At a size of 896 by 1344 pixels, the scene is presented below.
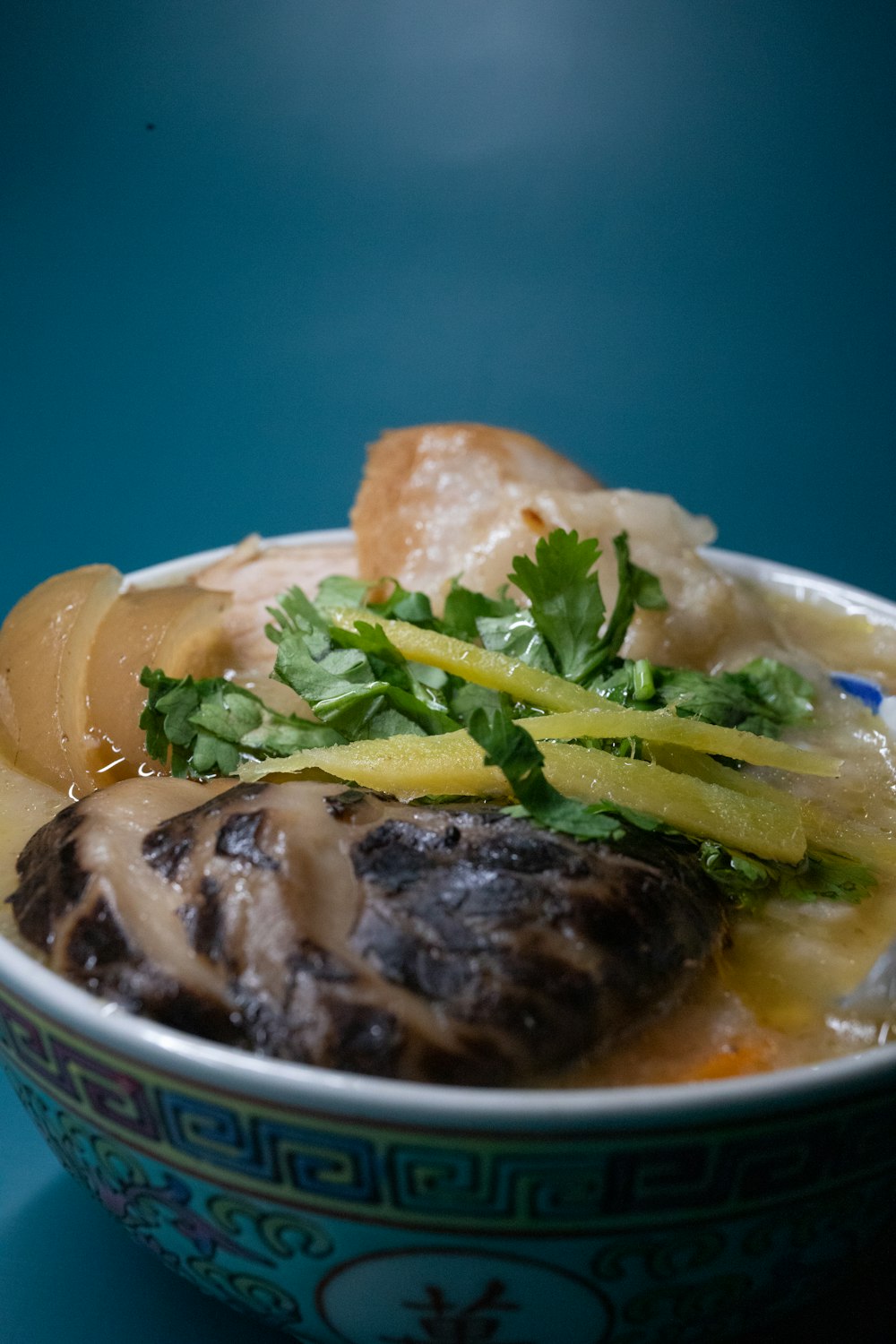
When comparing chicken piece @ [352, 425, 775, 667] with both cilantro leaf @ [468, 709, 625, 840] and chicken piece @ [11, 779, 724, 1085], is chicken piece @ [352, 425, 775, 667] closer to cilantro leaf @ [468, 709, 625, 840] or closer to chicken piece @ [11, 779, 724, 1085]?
cilantro leaf @ [468, 709, 625, 840]

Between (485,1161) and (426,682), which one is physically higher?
(426,682)

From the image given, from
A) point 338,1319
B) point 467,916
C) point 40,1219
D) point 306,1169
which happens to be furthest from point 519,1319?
point 40,1219

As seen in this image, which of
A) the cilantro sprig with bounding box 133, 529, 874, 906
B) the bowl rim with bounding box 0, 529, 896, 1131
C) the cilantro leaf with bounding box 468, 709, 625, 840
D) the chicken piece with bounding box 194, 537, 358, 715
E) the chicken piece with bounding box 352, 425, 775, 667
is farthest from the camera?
the chicken piece with bounding box 352, 425, 775, 667

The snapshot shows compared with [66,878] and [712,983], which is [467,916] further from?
[66,878]

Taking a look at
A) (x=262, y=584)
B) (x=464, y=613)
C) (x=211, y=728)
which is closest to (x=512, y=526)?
(x=464, y=613)

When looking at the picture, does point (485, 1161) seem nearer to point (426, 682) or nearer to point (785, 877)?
point (785, 877)

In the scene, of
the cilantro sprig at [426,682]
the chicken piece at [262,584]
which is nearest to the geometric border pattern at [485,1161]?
the cilantro sprig at [426,682]

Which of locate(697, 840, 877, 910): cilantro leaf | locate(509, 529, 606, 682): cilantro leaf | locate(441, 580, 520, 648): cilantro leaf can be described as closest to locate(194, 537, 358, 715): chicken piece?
locate(441, 580, 520, 648): cilantro leaf
